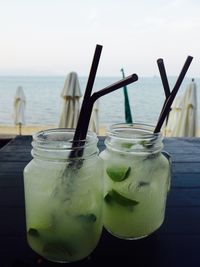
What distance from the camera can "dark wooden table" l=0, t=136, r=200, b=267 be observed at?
548mm

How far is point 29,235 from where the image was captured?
561mm

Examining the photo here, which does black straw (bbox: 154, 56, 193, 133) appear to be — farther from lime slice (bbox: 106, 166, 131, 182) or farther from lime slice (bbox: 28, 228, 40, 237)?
lime slice (bbox: 28, 228, 40, 237)

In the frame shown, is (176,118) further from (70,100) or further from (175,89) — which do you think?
(175,89)

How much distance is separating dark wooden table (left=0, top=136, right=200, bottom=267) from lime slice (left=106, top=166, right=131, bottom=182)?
0.14 metres

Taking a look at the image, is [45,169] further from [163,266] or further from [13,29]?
[13,29]

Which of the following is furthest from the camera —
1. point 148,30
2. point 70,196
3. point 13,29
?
point 13,29

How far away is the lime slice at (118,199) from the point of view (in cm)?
59

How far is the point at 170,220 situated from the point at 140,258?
0.18 meters

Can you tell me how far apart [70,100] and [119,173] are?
10.0ft

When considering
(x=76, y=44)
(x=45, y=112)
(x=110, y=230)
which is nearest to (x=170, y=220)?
(x=110, y=230)

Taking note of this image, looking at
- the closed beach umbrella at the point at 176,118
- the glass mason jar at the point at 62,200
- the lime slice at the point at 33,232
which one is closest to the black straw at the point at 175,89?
the glass mason jar at the point at 62,200

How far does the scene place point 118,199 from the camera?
1.95ft

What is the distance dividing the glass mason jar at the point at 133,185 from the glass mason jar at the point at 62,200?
0.20ft

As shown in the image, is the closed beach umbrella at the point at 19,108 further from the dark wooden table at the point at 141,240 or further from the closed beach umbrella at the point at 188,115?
the dark wooden table at the point at 141,240
